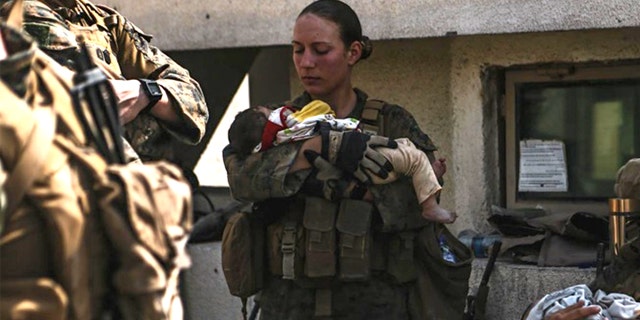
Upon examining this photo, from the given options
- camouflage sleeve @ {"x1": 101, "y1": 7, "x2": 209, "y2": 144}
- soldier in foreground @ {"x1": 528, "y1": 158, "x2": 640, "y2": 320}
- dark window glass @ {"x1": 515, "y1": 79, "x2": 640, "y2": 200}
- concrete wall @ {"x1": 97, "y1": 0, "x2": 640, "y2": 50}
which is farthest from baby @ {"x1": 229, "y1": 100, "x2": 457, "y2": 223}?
dark window glass @ {"x1": 515, "y1": 79, "x2": 640, "y2": 200}

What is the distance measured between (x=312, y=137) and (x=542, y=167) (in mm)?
1960

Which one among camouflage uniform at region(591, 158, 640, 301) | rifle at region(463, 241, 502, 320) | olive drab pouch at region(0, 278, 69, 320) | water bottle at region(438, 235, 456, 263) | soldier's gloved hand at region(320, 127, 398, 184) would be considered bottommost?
rifle at region(463, 241, 502, 320)

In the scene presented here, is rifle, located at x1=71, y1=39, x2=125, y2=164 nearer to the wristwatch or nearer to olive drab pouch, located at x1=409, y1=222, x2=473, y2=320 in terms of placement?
the wristwatch

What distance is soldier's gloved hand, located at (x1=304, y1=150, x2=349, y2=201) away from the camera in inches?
183

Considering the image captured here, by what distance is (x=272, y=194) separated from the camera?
15.2 feet

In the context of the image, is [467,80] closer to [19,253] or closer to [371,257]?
[371,257]

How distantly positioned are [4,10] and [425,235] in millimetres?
1820

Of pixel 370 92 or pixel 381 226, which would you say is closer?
pixel 381 226

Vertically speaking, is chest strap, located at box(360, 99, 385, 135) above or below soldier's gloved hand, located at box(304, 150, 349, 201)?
above

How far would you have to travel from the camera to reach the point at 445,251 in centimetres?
495

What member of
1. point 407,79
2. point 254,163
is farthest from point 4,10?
point 407,79

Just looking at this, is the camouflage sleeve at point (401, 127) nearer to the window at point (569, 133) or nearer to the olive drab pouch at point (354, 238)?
the olive drab pouch at point (354, 238)

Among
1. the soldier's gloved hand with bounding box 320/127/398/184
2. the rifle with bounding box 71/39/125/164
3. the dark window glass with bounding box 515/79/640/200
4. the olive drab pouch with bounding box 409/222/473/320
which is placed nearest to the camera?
the rifle with bounding box 71/39/125/164

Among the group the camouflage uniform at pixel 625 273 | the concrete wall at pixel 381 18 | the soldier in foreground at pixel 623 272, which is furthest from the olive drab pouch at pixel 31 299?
the concrete wall at pixel 381 18
